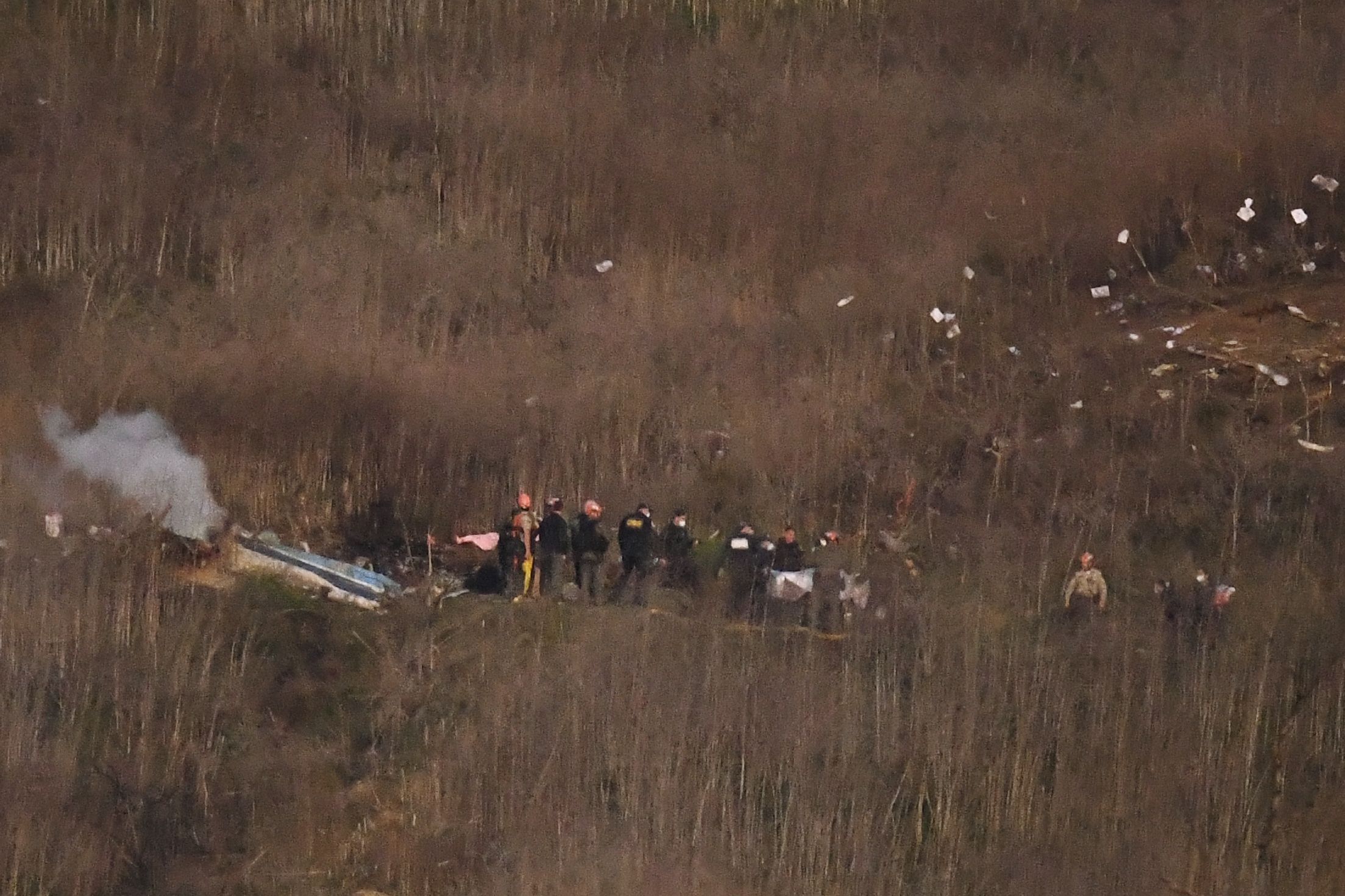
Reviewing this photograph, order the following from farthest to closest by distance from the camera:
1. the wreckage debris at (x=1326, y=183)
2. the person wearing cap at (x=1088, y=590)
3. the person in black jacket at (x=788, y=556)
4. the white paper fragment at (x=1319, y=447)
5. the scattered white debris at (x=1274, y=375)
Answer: the wreckage debris at (x=1326, y=183) < the scattered white debris at (x=1274, y=375) < the white paper fragment at (x=1319, y=447) < the person in black jacket at (x=788, y=556) < the person wearing cap at (x=1088, y=590)

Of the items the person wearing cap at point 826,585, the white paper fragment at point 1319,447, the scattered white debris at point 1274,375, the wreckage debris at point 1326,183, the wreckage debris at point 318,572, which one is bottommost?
the wreckage debris at point 318,572

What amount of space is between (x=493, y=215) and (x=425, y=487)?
5.91 feet

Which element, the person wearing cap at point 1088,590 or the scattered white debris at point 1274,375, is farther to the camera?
the scattered white debris at point 1274,375

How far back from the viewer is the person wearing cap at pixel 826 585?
782 cm

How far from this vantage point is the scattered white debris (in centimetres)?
838

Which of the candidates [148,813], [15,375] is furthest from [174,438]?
[148,813]

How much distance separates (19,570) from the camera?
7.85m

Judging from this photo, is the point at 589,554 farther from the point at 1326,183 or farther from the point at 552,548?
the point at 1326,183

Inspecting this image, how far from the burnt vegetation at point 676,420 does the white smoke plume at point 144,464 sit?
14cm

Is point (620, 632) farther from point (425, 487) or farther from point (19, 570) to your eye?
point (19, 570)

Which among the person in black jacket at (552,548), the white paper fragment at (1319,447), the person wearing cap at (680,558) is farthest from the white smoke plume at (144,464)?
the white paper fragment at (1319,447)

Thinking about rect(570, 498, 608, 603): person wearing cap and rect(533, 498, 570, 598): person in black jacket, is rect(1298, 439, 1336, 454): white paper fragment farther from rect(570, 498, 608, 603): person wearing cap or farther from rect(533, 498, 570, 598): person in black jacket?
rect(533, 498, 570, 598): person in black jacket

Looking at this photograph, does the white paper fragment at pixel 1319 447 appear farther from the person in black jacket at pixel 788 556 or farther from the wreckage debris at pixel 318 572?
the wreckage debris at pixel 318 572

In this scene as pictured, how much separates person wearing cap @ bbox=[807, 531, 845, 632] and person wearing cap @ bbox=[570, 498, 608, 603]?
1111mm
